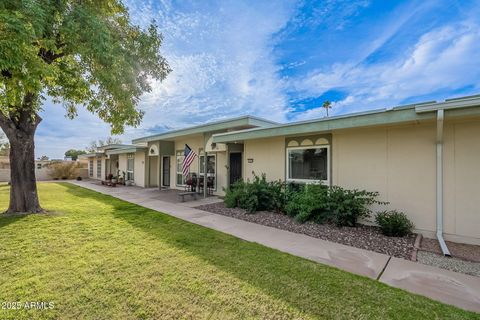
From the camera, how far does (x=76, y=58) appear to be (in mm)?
7230

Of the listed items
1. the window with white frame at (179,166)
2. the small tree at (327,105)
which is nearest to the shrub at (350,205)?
the window with white frame at (179,166)

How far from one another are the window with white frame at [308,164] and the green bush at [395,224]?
1984 millimetres

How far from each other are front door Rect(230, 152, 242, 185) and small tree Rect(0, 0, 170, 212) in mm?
4489

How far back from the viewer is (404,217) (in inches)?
217

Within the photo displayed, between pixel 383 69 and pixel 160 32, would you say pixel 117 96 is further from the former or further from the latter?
pixel 383 69

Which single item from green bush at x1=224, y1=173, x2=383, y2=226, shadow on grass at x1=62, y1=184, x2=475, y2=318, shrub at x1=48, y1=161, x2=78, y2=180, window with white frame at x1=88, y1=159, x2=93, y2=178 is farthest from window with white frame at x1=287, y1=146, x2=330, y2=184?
window with white frame at x1=88, y1=159, x2=93, y2=178

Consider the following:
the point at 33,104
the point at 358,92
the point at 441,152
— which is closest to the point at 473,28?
the point at 441,152

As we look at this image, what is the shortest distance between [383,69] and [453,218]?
8.20 metres

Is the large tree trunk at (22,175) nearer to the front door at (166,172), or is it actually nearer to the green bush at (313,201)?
the green bush at (313,201)

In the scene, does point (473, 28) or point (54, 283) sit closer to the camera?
point (54, 283)

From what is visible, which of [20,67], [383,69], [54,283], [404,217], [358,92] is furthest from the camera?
[358,92]

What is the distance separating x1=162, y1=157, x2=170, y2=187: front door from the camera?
1548 cm

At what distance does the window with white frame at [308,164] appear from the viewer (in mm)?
7266

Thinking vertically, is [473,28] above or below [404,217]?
above
